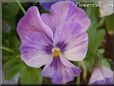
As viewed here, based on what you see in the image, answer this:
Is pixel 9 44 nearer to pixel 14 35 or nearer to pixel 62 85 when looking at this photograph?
pixel 14 35

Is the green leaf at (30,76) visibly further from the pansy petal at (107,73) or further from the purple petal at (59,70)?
the pansy petal at (107,73)

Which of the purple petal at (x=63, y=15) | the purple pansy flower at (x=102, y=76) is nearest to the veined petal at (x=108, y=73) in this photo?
the purple pansy flower at (x=102, y=76)

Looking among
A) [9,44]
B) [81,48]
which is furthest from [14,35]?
[81,48]

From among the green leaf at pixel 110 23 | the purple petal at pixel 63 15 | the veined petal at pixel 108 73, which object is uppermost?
the purple petal at pixel 63 15

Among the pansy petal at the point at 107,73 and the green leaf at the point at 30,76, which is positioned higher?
the pansy petal at the point at 107,73

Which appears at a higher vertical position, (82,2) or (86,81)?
(82,2)

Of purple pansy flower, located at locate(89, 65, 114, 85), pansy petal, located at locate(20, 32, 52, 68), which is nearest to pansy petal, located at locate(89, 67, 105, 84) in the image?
purple pansy flower, located at locate(89, 65, 114, 85)

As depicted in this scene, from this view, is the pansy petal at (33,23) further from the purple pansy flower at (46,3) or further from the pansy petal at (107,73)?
the pansy petal at (107,73)
